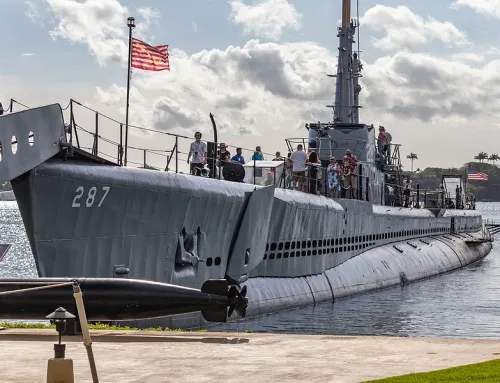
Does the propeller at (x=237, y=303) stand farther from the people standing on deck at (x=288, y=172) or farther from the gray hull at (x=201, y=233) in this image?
the people standing on deck at (x=288, y=172)

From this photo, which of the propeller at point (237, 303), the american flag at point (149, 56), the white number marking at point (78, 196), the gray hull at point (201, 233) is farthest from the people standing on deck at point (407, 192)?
the propeller at point (237, 303)

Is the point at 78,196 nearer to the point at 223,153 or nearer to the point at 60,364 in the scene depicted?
the point at 60,364

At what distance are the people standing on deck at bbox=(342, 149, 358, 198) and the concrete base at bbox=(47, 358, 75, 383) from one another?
20.2 meters

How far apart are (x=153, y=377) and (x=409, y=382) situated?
235 centimetres

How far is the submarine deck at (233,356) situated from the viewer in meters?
8.10

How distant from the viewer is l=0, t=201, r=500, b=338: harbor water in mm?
20130

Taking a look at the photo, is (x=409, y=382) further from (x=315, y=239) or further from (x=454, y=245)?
(x=454, y=245)

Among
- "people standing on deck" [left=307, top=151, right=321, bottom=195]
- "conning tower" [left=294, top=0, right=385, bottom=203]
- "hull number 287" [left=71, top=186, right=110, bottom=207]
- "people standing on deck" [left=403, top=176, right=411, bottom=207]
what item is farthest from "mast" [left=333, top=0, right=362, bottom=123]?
"hull number 287" [left=71, top=186, right=110, bottom=207]

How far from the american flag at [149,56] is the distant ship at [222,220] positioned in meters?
2.73

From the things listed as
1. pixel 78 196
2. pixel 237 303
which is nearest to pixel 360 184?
pixel 78 196

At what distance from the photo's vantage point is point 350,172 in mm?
27531

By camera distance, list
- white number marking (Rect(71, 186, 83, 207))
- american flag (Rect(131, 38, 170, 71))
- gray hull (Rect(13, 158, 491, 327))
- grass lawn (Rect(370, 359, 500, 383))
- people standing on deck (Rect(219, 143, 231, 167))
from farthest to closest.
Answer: people standing on deck (Rect(219, 143, 231, 167)) → american flag (Rect(131, 38, 170, 71)) → white number marking (Rect(71, 186, 83, 207)) → gray hull (Rect(13, 158, 491, 327)) → grass lawn (Rect(370, 359, 500, 383))

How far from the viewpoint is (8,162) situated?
1157 centimetres

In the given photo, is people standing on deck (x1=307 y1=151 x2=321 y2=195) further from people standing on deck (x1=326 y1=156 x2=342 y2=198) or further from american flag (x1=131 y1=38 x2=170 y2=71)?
american flag (x1=131 y1=38 x2=170 y2=71)
